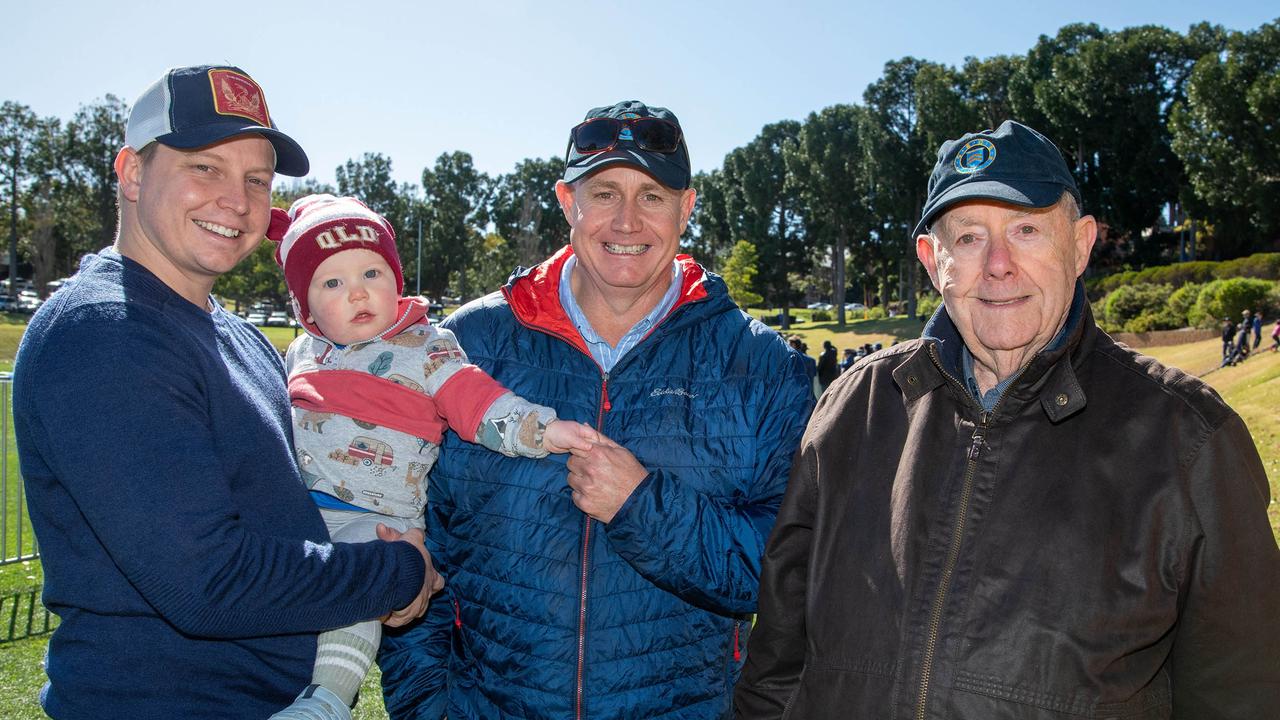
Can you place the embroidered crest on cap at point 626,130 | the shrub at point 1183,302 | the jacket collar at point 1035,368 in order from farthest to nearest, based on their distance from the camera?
1. the shrub at point 1183,302
2. the embroidered crest on cap at point 626,130
3. the jacket collar at point 1035,368

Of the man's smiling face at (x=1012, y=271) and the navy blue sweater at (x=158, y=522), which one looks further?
the man's smiling face at (x=1012, y=271)

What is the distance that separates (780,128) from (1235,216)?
35.2m

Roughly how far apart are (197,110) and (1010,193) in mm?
2130

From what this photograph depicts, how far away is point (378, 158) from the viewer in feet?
238

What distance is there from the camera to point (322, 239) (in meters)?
2.66

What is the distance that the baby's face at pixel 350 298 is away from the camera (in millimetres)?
2676

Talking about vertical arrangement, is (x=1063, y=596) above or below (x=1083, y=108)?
below

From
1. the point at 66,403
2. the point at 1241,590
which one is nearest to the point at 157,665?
the point at 66,403

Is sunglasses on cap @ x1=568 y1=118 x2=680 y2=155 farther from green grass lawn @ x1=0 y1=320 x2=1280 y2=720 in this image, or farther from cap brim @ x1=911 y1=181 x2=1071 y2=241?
green grass lawn @ x1=0 y1=320 x2=1280 y2=720

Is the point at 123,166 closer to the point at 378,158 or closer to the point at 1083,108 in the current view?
the point at 1083,108

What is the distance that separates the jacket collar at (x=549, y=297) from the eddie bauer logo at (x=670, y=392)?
21cm

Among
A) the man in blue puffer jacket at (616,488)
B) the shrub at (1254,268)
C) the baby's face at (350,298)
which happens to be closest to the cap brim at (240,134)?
the baby's face at (350,298)

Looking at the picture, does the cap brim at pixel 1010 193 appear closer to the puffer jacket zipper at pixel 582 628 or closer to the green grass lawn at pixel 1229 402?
the green grass lawn at pixel 1229 402

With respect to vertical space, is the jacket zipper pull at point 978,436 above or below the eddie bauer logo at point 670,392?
below
